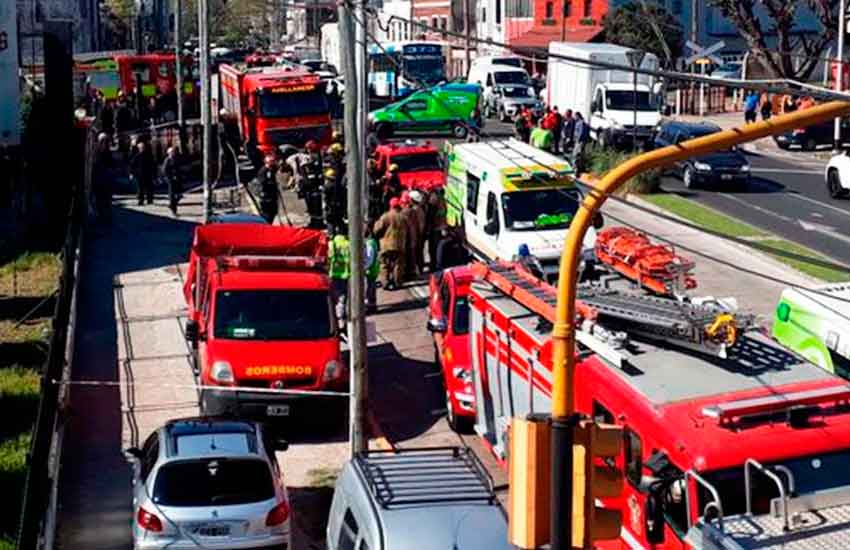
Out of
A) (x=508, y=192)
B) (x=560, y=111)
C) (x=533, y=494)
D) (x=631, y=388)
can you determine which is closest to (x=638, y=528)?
(x=631, y=388)

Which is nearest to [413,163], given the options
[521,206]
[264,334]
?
[521,206]

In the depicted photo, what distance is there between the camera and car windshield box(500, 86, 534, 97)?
58469 millimetres

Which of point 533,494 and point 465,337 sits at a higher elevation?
point 533,494

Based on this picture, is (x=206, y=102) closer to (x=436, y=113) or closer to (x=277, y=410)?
(x=277, y=410)

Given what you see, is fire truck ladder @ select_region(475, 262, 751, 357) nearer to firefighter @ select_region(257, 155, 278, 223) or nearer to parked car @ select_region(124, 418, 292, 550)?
parked car @ select_region(124, 418, 292, 550)

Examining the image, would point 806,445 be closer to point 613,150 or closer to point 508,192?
point 508,192

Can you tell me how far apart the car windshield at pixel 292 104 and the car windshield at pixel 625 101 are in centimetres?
932

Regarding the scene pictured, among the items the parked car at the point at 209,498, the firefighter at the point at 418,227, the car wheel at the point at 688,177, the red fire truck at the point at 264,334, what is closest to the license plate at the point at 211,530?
the parked car at the point at 209,498

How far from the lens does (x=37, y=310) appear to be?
26312mm

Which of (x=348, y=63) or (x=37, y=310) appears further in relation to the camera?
(x=37, y=310)

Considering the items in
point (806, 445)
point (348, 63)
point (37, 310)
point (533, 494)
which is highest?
point (348, 63)

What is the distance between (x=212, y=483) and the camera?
14.2m

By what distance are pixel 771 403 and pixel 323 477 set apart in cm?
705

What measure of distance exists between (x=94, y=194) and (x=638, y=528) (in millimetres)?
23841
